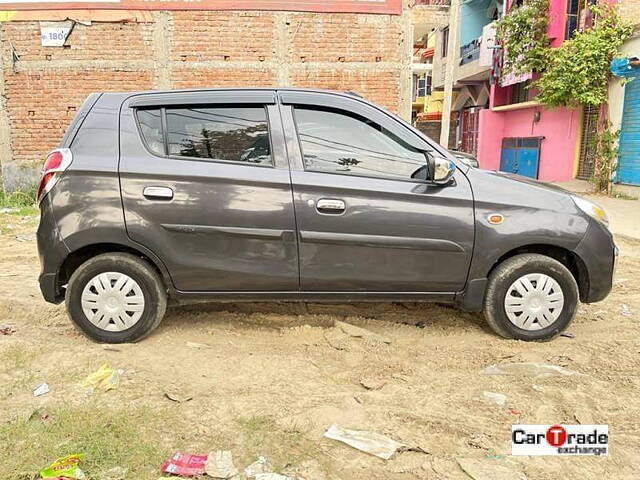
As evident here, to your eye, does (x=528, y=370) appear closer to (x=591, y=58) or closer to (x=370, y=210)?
(x=370, y=210)

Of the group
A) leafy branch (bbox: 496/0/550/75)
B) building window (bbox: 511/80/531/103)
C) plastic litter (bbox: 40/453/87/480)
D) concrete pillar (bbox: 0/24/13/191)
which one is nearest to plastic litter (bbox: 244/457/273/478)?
plastic litter (bbox: 40/453/87/480)

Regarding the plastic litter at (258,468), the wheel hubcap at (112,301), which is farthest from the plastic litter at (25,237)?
the plastic litter at (258,468)

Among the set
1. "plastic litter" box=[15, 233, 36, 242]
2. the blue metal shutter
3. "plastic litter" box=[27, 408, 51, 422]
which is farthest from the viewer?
the blue metal shutter

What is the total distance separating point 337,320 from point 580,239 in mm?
1901

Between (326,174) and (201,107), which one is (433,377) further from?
(201,107)

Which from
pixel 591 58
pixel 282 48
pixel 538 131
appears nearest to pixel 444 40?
pixel 538 131

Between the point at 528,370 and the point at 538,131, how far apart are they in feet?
56.0

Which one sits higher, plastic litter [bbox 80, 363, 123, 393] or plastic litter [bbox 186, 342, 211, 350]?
plastic litter [bbox 80, 363, 123, 393]

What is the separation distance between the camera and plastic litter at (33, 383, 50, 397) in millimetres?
2947

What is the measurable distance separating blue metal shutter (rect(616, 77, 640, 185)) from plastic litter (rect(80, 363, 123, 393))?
1341cm

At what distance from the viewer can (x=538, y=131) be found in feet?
59.8

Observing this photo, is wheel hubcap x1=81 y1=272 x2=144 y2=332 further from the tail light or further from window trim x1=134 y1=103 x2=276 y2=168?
window trim x1=134 y1=103 x2=276 y2=168

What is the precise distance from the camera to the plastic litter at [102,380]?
3012 mm

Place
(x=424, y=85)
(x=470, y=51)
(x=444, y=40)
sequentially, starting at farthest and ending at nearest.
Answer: (x=424, y=85) < (x=444, y=40) < (x=470, y=51)
